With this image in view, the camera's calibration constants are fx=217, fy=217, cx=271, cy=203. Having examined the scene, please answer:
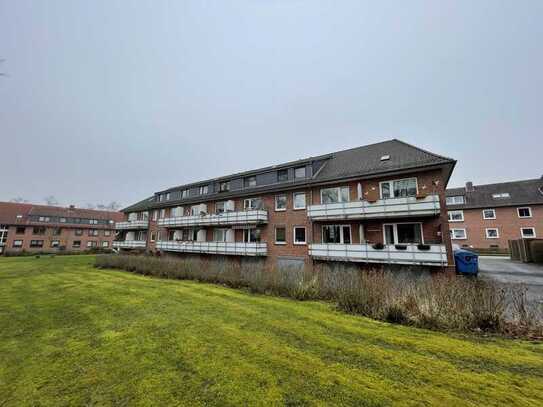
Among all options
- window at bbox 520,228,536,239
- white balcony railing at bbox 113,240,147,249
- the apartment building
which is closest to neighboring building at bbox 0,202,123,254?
white balcony railing at bbox 113,240,147,249

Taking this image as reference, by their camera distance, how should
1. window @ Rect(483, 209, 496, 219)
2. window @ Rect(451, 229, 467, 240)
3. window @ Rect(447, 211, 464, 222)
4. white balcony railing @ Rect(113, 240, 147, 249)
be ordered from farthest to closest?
window @ Rect(447, 211, 464, 222), white balcony railing @ Rect(113, 240, 147, 249), window @ Rect(451, 229, 467, 240), window @ Rect(483, 209, 496, 219)

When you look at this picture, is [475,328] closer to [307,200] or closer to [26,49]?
[307,200]

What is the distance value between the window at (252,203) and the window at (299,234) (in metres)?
4.58

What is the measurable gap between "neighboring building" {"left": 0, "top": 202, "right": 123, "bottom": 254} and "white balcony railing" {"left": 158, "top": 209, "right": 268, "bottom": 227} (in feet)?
127

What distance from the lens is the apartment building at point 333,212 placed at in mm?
13594

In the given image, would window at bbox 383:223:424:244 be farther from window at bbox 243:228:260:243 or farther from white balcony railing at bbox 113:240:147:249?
white balcony railing at bbox 113:240:147:249

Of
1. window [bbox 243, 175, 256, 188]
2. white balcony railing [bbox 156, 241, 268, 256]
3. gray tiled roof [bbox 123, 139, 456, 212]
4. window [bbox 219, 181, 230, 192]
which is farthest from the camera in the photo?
window [bbox 219, 181, 230, 192]

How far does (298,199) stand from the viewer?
1955 centimetres

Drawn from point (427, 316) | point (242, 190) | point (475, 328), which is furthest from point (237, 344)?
point (242, 190)

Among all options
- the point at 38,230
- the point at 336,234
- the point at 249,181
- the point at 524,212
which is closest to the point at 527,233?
the point at 524,212

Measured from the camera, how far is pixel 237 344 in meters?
5.43

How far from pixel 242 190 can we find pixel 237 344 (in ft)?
61.1

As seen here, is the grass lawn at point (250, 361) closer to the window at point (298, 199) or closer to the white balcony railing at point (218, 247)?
the window at point (298, 199)

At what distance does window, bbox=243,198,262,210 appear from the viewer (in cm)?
2184
